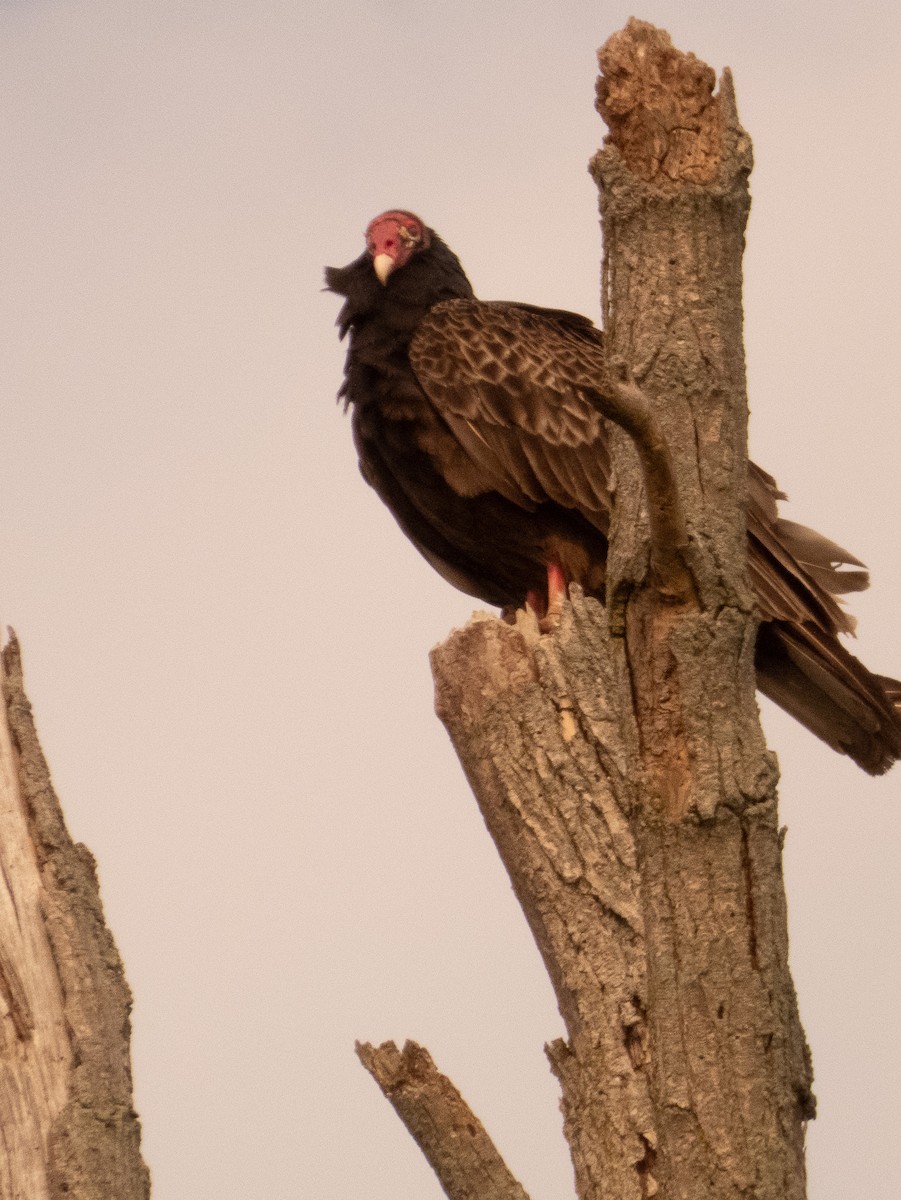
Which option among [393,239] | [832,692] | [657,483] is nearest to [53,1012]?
[657,483]

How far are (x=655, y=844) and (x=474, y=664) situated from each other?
1.55 metres

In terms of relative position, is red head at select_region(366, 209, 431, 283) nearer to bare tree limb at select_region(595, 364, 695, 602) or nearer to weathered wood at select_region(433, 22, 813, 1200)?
weathered wood at select_region(433, 22, 813, 1200)

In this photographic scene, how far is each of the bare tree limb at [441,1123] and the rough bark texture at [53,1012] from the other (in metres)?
0.65

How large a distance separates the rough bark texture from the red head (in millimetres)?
2931

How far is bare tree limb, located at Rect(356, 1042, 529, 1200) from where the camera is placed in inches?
151


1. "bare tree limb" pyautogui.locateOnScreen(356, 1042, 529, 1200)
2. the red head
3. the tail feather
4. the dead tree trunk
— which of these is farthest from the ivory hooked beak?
"bare tree limb" pyautogui.locateOnScreen(356, 1042, 529, 1200)

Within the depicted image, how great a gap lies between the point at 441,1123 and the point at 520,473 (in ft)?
9.54

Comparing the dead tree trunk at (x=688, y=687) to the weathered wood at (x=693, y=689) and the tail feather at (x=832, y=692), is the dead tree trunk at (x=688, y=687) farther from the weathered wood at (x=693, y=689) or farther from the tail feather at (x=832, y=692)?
the tail feather at (x=832, y=692)

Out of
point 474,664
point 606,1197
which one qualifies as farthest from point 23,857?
point 606,1197

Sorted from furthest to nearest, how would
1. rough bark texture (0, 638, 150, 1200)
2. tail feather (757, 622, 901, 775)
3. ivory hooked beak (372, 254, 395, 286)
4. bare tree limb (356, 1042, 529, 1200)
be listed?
ivory hooked beak (372, 254, 395, 286), tail feather (757, 622, 901, 775), rough bark texture (0, 638, 150, 1200), bare tree limb (356, 1042, 529, 1200)

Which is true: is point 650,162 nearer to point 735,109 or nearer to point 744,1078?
point 735,109

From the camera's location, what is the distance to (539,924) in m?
4.42

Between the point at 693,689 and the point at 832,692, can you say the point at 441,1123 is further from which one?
the point at 832,692

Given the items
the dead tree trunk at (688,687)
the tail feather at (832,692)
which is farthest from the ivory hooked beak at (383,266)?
the dead tree trunk at (688,687)
